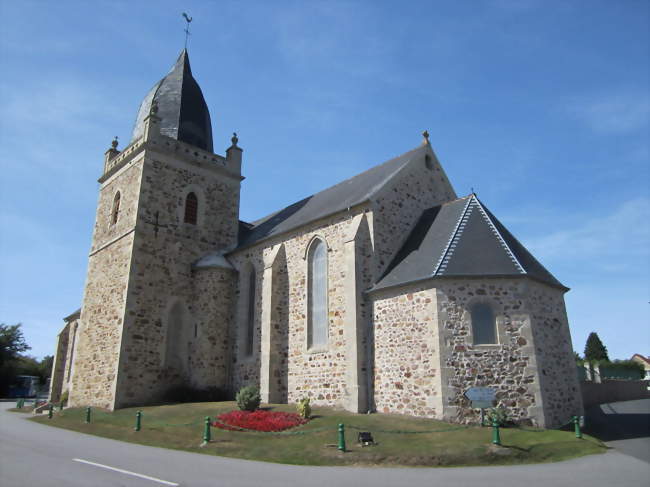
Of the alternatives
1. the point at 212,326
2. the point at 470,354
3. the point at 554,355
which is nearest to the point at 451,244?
the point at 470,354

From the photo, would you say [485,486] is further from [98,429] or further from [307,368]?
[98,429]

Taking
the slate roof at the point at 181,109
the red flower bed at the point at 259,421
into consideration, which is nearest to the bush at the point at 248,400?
the red flower bed at the point at 259,421

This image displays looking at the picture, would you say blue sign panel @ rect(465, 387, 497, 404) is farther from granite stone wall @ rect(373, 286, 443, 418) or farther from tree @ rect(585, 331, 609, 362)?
tree @ rect(585, 331, 609, 362)

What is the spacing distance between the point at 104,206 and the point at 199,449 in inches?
755

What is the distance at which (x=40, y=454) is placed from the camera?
11.8 metres

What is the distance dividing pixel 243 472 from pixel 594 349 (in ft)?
169

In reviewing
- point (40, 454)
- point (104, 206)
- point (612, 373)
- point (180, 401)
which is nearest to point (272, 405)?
point (180, 401)

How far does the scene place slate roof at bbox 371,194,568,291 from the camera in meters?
16.8

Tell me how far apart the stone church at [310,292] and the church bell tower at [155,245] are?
8 cm

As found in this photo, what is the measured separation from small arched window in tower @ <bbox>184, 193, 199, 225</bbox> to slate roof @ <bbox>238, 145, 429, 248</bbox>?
2.96m

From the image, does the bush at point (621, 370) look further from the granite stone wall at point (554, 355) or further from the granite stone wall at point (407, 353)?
the granite stone wall at point (407, 353)

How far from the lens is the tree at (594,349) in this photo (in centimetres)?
5100

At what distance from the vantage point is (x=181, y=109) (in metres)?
27.9

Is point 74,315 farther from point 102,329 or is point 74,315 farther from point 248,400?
point 248,400
